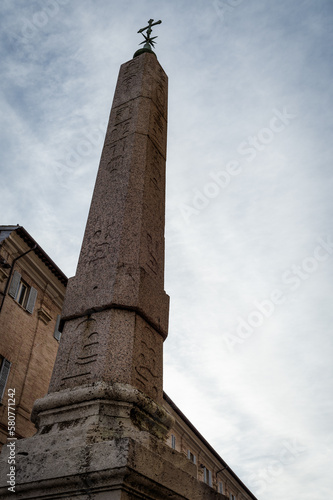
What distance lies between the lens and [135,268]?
3.52 meters

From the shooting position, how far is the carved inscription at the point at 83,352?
2998mm

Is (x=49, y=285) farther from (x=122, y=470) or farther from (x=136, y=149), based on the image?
(x=122, y=470)

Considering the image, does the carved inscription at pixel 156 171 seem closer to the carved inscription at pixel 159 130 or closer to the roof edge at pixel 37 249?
the carved inscription at pixel 159 130

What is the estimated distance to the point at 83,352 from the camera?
3.09m

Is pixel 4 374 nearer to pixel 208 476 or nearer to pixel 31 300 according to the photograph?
pixel 31 300

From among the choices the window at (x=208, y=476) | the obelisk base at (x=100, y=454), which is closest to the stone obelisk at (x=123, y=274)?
the obelisk base at (x=100, y=454)

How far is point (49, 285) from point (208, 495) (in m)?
10.6

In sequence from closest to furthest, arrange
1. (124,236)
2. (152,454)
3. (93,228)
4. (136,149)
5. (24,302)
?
(152,454) → (124,236) → (93,228) → (136,149) → (24,302)

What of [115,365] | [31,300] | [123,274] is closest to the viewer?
[115,365]

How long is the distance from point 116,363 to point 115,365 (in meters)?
0.02

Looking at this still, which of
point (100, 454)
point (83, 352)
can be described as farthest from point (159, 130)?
point (100, 454)

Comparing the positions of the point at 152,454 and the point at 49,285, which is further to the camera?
the point at 49,285

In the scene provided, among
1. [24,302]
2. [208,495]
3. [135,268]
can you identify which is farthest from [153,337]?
[24,302]

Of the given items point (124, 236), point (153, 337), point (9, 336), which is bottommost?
point (153, 337)
